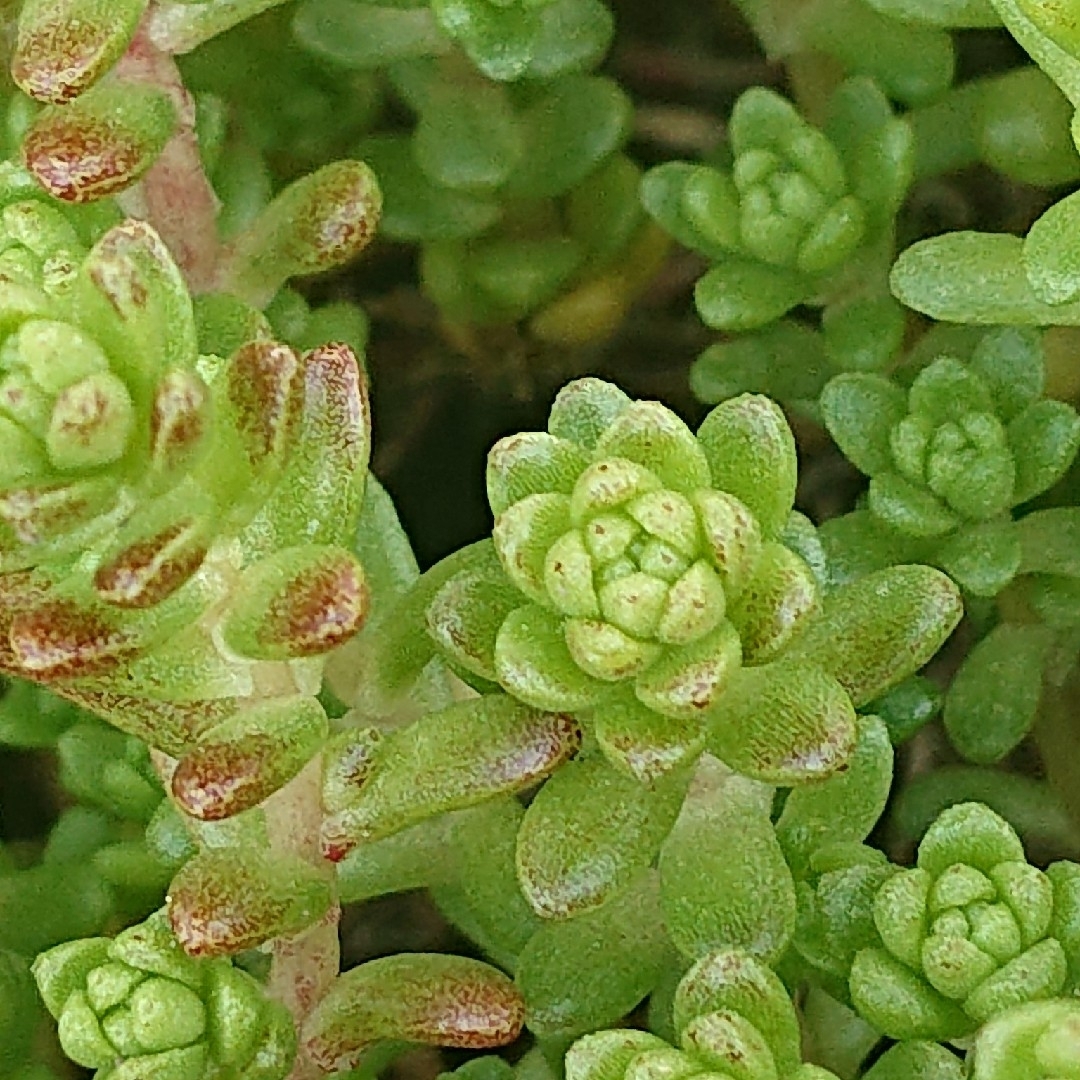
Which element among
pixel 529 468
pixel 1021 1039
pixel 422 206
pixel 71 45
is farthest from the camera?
pixel 422 206

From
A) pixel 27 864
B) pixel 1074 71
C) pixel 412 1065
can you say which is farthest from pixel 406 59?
pixel 412 1065

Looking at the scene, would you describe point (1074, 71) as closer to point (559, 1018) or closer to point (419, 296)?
point (559, 1018)

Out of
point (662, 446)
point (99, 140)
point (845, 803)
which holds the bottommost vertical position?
point (845, 803)

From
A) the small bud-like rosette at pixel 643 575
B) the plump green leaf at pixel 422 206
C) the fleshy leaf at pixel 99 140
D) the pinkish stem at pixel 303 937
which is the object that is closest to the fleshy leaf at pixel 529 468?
the small bud-like rosette at pixel 643 575

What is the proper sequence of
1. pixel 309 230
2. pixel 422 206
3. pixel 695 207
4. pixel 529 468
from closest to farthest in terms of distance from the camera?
1. pixel 529 468
2. pixel 309 230
3. pixel 695 207
4. pixel 422 206

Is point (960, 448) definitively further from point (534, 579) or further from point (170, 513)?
point (170, 513)

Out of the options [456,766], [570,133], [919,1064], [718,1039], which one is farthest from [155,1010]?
[570,133]

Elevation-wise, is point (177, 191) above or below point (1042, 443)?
above
